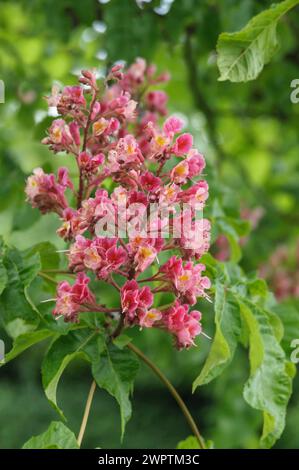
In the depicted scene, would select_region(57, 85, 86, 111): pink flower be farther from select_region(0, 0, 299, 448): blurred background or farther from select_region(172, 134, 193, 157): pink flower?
select_region(0, 0, 299, 448): blurred background

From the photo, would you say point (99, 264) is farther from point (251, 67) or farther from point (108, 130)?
point (251, 67)

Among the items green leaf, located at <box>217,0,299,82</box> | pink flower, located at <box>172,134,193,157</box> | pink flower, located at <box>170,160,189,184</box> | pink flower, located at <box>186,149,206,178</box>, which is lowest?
pink flower, located at <box>170,160,189,184</box>

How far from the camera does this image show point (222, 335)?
1423 mm

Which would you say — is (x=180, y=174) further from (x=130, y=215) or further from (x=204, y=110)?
(x=204, y=110)

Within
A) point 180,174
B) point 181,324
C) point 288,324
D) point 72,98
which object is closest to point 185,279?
point 181,324

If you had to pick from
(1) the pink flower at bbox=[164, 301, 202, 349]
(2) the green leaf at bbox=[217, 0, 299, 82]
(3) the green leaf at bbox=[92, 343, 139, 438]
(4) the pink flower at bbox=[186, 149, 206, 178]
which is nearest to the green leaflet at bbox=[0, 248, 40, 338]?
(3) the green leaf at bbox=[92, 343, 139, 438]

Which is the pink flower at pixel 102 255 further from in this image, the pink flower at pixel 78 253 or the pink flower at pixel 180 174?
the pink flower at pixel 180 174

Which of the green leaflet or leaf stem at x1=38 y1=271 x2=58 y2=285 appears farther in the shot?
leaf stem at x1=38 y1=271 x2=58 y2=285

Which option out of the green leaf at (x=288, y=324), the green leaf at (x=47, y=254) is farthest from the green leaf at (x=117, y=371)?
the green leaf at (x=288, y=324)

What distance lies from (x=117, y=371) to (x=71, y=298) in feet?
0.56

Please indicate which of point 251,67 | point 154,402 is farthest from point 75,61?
point 154,402

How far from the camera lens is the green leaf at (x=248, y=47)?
149cm

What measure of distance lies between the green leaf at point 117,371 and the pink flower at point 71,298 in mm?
106

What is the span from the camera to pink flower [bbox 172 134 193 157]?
1438mm
